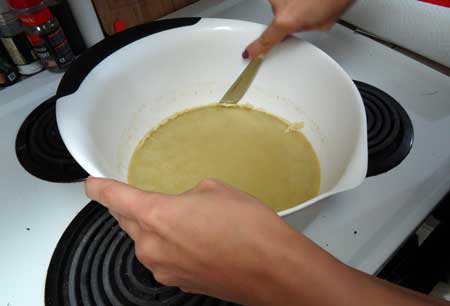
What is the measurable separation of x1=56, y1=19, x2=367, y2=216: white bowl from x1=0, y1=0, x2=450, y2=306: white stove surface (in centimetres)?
7

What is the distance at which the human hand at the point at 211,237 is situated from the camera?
308 mm

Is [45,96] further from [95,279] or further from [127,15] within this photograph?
[95,279]

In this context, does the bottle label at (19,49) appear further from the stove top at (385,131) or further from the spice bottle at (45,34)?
the stove top at (385,131)

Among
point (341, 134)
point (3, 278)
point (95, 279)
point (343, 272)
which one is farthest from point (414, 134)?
point (3, 278)

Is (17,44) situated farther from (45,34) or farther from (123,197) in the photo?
(123,197)

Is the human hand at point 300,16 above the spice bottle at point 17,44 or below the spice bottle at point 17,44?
below

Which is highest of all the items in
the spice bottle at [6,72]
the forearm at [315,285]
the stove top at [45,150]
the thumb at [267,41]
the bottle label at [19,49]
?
the bottle label at [19,49]

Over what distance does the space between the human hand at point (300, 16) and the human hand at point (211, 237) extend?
1.07ft

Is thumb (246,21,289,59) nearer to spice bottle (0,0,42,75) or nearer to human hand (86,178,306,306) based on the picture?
human hand (86,178,306,306)

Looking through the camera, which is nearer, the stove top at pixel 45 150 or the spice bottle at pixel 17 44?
the stove top at pixel 45 150

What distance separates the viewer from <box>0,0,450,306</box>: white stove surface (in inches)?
19.4

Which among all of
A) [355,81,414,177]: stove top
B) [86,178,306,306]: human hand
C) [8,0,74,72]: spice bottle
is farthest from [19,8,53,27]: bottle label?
[355,81,414,177]: stove top

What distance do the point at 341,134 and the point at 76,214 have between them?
1.39 ft

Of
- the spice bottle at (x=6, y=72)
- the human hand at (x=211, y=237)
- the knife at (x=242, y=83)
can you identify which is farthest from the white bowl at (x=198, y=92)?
the spice bottle at (x=6, y=72)
